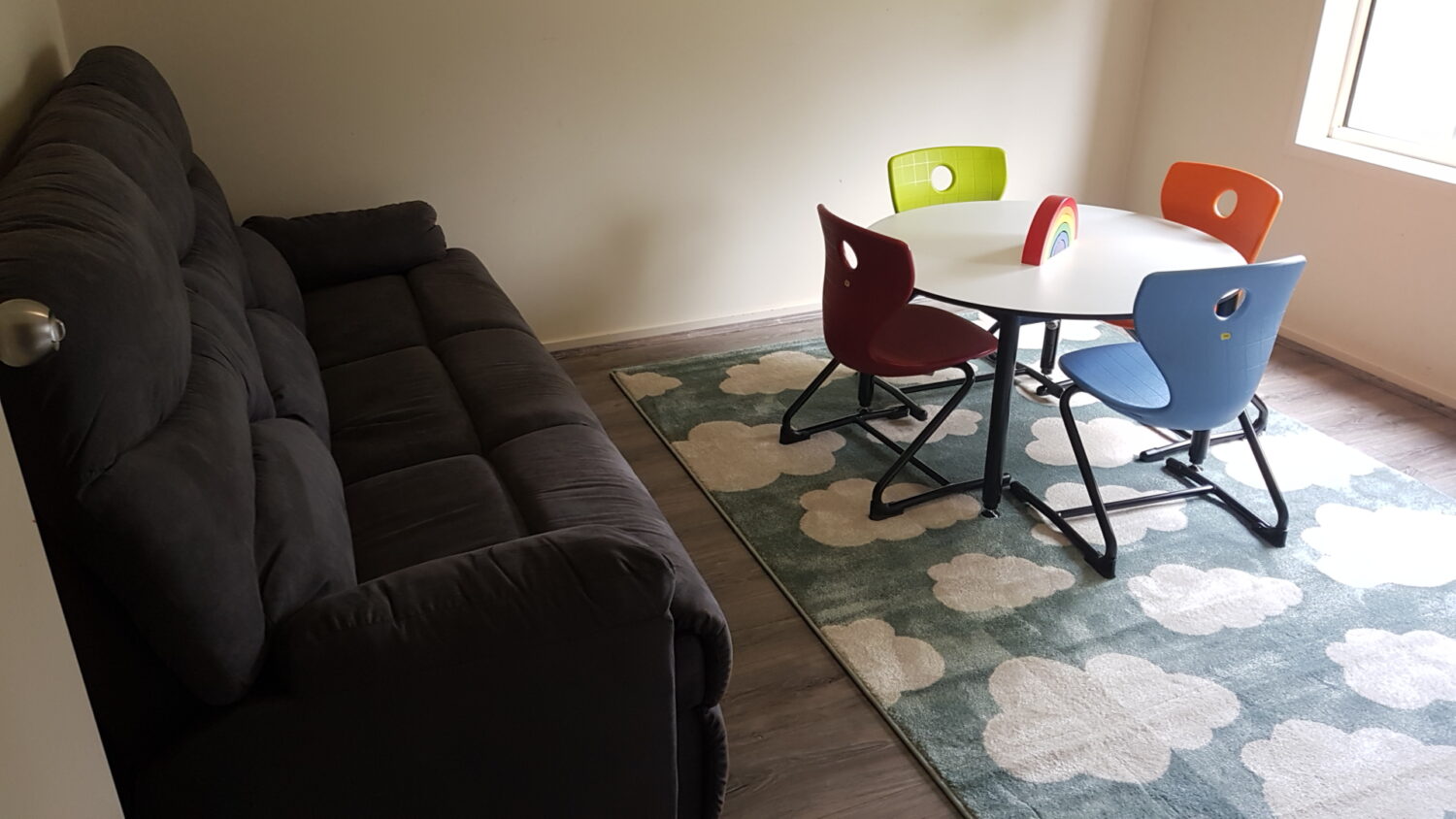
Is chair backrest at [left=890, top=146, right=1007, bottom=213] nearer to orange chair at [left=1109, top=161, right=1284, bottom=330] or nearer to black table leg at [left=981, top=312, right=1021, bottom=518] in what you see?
orange chair at [left=1109, top=161, right=1284, bottom=330]

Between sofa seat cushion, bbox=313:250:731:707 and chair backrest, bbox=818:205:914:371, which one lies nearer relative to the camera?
sofa seat cushion, bbox=313:250:731:707

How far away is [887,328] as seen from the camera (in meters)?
2.90

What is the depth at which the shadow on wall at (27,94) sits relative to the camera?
2080 millimetres

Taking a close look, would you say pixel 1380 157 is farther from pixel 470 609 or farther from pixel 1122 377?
pixel 470 609

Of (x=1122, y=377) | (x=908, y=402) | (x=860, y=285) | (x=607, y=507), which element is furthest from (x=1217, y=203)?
(x=607, y=507)

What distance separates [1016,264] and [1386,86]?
1.89 metres

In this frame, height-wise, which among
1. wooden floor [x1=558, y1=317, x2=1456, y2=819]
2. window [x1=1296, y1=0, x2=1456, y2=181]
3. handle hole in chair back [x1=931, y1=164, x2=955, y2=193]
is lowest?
wooden floor [x1=558, y1=317, x2=1456, y2=819]

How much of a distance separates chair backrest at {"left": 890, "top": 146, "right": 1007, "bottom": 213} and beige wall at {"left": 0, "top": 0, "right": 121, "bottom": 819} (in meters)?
2.68

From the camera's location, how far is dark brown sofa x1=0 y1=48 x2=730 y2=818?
4.01 feet

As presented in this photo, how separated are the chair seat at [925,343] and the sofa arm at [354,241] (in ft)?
4.63

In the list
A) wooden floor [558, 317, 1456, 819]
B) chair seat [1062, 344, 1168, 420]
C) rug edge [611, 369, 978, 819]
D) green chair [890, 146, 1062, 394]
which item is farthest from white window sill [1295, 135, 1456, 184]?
rug edge [611, 369, 978, 819]

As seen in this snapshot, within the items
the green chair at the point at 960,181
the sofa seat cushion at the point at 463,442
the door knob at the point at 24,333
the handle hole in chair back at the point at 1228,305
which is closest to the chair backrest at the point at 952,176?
the green chair at the point at 960,181

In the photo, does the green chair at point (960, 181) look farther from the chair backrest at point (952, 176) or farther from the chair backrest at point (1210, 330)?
the chair backrest at point (1210, 330)

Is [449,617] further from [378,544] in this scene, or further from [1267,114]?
[1267,114]
